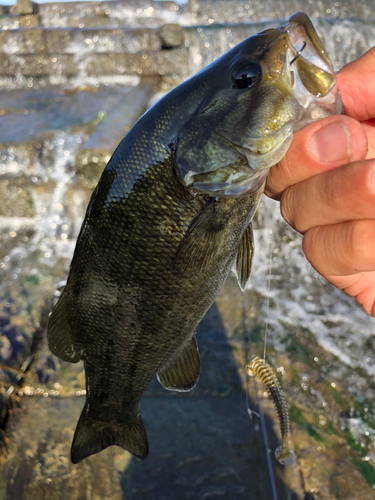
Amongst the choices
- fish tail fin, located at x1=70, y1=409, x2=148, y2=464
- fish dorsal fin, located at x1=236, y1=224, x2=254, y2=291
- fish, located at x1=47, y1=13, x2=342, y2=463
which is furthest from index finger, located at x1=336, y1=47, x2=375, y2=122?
fish tail fin, located at x1=70, y1=409, x2=148, y2=464

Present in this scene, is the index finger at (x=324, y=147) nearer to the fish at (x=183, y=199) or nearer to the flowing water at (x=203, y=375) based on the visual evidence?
the fish at (x=183, y=199)

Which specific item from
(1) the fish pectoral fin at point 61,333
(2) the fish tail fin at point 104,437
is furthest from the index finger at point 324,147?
(2) the fish tail fin at point 104,437

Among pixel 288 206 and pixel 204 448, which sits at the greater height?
pixel 288 206

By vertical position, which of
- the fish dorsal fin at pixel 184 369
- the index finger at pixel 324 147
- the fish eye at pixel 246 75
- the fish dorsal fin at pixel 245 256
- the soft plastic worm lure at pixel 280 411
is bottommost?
the soft plastic worm lure at pixel 280 411

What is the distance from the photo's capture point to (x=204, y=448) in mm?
2734

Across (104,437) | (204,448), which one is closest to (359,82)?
(104,437)

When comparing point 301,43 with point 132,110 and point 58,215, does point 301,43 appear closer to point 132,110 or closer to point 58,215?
point 58,215

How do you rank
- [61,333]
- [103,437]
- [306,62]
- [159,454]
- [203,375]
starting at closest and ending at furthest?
1. [306,62]
2. [61,333]
3. [103,437]
4. [159,454]
5. [203,375]

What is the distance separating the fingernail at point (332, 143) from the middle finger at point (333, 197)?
2.1 inches

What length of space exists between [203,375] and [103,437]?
1.51 metres

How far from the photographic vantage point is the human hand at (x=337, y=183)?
1305 mm

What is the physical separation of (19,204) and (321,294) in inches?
175

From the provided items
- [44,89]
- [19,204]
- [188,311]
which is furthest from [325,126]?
[44,89]

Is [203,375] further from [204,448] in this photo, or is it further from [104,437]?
[104,437]
